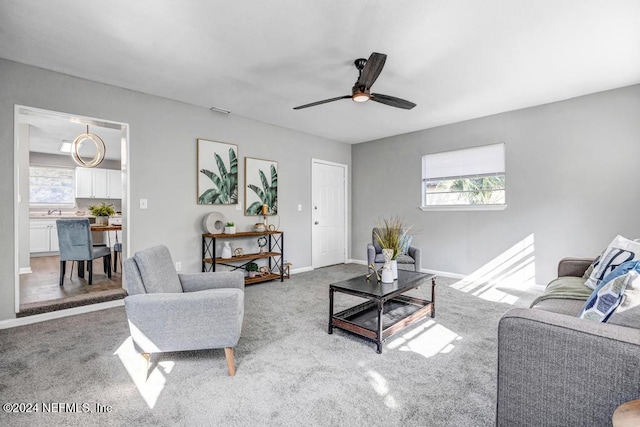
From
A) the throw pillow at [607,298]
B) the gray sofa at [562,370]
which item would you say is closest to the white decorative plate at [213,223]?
the gray sofa at [562,370]

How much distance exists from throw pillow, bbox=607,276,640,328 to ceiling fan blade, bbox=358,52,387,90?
1.94m

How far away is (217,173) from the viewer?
14.4 ft

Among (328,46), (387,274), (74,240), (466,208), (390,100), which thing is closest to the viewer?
(328,46)

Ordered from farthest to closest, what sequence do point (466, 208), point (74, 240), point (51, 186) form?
point (51, 186), point (466, 208), point (74, 240)

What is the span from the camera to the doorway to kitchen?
3.36 metres

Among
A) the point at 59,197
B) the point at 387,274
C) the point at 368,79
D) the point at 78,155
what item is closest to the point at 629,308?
the point at 387,274

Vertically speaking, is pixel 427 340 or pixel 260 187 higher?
pixel 260 187

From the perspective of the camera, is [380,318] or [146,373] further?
[380,318]

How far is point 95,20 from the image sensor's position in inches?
91.7

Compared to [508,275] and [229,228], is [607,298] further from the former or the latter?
[229,228]

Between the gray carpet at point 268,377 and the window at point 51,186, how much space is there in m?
5.82

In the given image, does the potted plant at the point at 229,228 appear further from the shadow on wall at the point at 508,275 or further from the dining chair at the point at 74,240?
the shadow on wall at the point at 508,275

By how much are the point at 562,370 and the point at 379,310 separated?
4.18 feet

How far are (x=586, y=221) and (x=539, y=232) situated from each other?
51 centimetres
